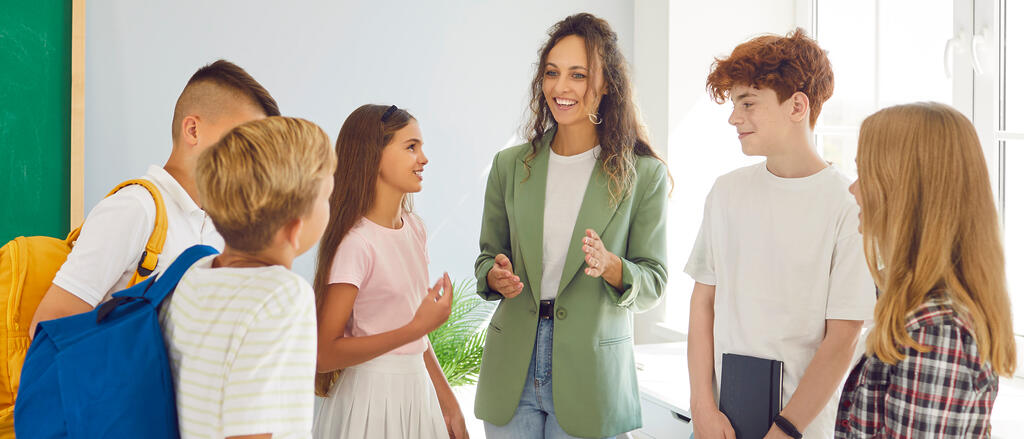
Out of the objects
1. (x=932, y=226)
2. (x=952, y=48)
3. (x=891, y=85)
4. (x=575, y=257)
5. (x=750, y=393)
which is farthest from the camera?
(x=891, y=85)

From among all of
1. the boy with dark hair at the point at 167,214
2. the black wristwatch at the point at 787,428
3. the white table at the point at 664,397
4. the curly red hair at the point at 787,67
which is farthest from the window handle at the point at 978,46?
the boy with dark hair at the point at 167,214

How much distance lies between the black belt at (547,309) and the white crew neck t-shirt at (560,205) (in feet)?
0.05

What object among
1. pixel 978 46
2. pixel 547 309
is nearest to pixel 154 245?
pixel 547 309

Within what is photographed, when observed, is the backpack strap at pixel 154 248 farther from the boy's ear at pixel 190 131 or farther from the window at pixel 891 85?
the window at pixel 891 85

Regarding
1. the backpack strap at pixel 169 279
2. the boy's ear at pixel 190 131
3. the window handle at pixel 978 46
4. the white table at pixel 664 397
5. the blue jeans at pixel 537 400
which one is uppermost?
the window handle at pixel 978 46

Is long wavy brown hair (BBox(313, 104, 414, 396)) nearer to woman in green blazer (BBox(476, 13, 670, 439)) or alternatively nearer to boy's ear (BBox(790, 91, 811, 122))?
woman in green blazer (BBox(476, 13, 670, 439))

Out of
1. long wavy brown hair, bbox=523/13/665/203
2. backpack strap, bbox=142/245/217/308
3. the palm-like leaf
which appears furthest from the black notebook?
the palm-like leaf

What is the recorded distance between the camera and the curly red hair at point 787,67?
1657 mm

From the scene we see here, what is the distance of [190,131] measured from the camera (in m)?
1.62

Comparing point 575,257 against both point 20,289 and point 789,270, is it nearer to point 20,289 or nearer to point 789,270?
point 789,270

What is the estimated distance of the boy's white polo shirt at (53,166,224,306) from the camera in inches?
52.9

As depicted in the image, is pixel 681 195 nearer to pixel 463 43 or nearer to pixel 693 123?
pixel 693 123

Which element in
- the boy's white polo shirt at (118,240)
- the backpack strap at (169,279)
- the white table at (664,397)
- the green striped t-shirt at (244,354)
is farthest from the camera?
the white table at (664,397)

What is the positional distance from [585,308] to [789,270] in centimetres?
47
